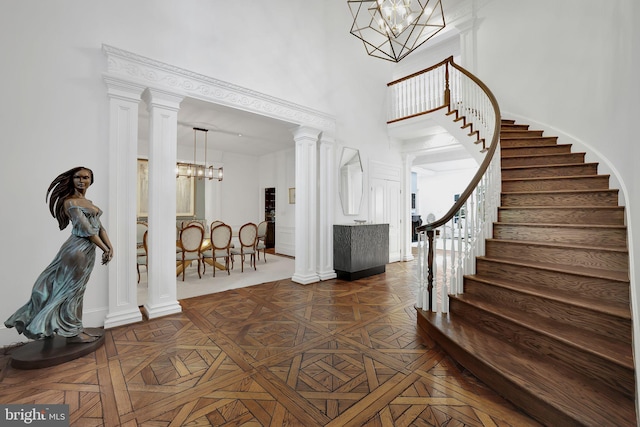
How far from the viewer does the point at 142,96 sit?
3.12 m

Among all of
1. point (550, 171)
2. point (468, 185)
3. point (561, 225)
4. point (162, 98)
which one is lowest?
point (561, 225)

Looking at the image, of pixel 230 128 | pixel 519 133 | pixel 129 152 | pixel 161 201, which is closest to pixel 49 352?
pixel 161 201

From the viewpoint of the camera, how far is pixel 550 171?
3.50 metres

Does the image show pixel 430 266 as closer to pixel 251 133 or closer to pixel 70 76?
pixel 70 76

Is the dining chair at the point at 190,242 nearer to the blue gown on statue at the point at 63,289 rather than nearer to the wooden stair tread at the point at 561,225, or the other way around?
the blue gown on statue at the point at 63,289

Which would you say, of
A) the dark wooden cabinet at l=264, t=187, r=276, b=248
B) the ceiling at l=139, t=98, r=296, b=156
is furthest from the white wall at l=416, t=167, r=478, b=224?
the ceiling at l=139, t=98, r=296, b=156

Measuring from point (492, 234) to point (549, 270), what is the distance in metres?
0.80

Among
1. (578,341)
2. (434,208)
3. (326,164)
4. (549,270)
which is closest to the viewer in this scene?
(578,341)

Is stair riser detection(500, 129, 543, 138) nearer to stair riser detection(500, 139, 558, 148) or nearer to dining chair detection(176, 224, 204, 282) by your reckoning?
stair riser detection(500, 139, 558, 148)

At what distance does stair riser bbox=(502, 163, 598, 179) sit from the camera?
3.33m

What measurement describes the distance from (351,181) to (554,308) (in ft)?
12.2

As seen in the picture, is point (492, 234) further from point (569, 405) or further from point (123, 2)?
point (123, 2)

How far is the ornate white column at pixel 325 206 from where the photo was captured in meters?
4.74

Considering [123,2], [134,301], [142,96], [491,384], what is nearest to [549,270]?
[491,384]
